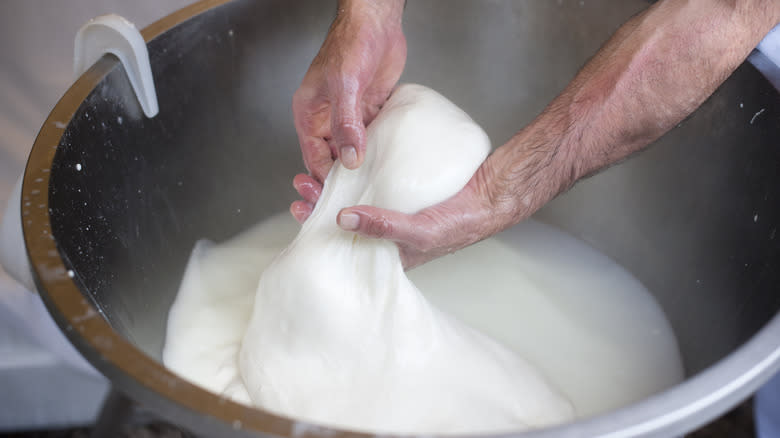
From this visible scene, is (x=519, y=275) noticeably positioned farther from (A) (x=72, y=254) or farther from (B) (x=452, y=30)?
(A) (x=72, y=254)

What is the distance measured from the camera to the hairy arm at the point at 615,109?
0.59m

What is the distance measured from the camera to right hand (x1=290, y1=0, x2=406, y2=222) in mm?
633

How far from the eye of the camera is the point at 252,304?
707mm

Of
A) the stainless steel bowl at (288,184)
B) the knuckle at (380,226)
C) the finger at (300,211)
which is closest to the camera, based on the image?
the stainless steel bowl at (288,184)

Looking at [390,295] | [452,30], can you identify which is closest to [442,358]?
[390,295]

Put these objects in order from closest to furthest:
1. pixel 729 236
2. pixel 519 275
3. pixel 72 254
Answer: pixel 72 254 → pixel 729 236 → pixel 519 275

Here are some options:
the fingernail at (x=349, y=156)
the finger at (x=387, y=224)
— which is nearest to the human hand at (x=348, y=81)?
the fingernail at (x=349, y=156)

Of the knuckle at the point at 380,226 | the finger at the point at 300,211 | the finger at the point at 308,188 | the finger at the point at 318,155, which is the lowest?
the finger at the point at 300,211

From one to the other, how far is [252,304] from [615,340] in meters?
0.43

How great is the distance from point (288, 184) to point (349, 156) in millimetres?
277

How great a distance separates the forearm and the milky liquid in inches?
6.1

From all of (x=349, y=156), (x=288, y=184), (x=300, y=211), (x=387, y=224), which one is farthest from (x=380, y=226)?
(x=288, y=184)

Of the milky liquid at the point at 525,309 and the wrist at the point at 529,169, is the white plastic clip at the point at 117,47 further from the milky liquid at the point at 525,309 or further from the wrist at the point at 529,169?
the wrist at the point at 529,169

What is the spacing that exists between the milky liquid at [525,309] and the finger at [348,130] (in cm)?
21
